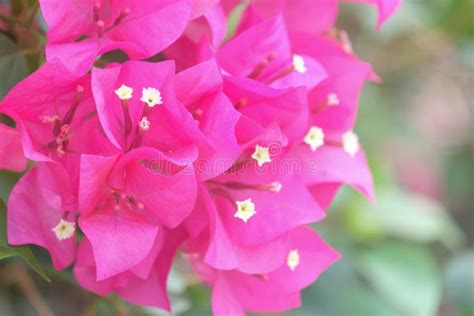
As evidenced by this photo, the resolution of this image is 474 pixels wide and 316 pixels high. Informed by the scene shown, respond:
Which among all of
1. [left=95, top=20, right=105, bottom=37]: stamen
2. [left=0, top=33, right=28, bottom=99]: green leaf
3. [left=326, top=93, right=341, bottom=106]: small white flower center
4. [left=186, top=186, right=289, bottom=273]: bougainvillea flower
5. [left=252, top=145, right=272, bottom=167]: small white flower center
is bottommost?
[left=186, top=186, right=289, bottom=273]: bougainvillea flower

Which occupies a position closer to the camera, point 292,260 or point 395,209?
point 292,260

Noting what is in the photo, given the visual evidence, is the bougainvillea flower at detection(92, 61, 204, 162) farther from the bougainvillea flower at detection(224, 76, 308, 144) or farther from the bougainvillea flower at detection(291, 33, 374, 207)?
the bougainvillea flower at detection(291, 33, 374, 207)

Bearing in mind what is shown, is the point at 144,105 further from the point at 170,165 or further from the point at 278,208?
the point at 278,208

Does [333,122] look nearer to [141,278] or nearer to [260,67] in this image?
[260,67]

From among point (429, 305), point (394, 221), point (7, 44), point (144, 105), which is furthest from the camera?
A: point (394, 221)

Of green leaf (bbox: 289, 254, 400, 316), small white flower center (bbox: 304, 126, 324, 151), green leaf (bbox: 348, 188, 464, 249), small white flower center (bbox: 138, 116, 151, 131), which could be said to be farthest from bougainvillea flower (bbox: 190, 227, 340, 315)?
green leaf (bbox: 348, 188, 464, 249)

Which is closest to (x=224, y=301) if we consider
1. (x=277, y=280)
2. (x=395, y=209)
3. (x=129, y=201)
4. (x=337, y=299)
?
(x=277, y=280)

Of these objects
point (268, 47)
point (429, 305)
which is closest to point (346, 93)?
point (268, 47)
